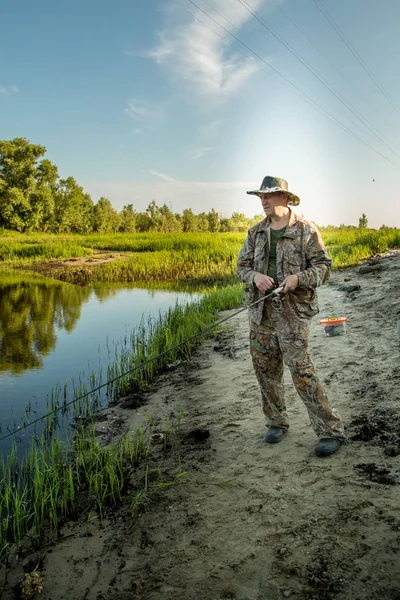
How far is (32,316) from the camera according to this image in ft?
41.5

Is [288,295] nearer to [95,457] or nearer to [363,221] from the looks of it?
[95,457]

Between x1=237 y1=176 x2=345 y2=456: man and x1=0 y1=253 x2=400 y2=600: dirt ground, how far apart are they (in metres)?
0.42

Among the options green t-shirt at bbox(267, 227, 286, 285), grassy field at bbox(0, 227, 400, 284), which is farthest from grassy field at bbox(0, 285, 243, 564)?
grassy field at bbox(0, 227, 400, 284)

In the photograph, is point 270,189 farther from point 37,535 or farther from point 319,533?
point 37,535

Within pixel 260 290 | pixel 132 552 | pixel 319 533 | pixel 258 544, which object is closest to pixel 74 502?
pixel 132 552

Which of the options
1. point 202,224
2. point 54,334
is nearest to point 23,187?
point 202,224

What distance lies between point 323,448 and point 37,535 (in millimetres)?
2126

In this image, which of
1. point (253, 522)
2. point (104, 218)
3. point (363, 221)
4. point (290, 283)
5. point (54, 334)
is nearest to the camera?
point (253, 522)

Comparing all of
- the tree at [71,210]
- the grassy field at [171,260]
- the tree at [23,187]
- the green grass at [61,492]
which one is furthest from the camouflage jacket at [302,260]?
the tree at [71,210]

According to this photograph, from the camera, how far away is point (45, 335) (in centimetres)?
1060

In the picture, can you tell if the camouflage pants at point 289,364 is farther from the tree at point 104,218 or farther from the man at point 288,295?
the tree at point 104,218

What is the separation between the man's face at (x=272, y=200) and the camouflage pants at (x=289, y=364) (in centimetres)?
73

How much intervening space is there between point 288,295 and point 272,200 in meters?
0.73

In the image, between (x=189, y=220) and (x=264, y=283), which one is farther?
(x=189, y=220)
